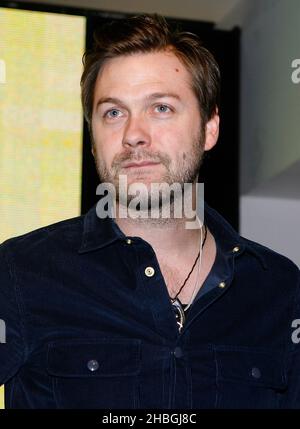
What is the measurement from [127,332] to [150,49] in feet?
1.91

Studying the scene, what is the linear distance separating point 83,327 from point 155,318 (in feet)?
0.41

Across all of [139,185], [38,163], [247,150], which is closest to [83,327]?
[139,185]

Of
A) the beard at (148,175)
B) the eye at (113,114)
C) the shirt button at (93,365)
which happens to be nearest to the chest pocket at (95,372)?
the shirt button at (93,365)

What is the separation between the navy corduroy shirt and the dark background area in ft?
5.90

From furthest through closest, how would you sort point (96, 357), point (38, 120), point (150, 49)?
point (38, 120) < point (150, 49) < point (96, 357)

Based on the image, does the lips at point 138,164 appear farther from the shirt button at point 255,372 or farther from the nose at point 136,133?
the shirt button at point 255,372

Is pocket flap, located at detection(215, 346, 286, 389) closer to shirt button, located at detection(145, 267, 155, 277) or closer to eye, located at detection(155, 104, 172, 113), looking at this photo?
shirt button, located at detection(145, 267, 155, 277)

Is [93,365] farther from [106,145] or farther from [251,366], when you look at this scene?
[106,145]

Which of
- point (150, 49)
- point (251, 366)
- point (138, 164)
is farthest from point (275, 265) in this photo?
point (150, 49)

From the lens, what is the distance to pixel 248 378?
151 cm

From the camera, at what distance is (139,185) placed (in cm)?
153

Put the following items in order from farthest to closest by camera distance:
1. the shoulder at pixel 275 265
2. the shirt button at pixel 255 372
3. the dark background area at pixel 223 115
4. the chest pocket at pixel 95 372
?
the dark background area at pixel 223 115 < the shoulder at pixel 275 265 < the shirt button at pixel 255 372 < the chest pocket at pixel 95 372

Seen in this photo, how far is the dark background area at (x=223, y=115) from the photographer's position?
3.54 m

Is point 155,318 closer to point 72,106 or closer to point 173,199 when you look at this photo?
point 173,199
